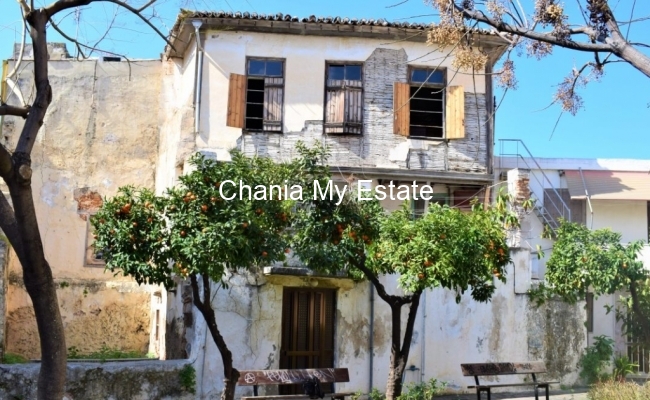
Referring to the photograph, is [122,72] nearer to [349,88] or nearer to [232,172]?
[349,88]

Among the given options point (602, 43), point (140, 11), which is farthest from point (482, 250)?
point (140, 11)

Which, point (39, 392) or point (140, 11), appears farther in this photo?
point (140, 11)

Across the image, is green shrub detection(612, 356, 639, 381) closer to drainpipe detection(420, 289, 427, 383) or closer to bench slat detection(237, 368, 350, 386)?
drainpipe detection(420, 289, 427, 383)

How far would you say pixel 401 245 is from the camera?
36.8ft

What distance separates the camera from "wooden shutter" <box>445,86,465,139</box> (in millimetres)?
17578

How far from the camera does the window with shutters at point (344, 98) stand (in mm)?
17453

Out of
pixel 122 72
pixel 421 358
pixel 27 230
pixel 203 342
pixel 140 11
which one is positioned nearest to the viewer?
pixel 27 230

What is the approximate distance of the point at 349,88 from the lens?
1759cm

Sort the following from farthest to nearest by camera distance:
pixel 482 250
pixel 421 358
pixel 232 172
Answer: pixel 421 358 < pixel 482 250 < pixel 232 172

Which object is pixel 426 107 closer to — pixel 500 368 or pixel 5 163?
pixel 500 368

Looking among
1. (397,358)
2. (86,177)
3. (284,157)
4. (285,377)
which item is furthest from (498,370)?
(86,177)

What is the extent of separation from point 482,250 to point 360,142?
667cm

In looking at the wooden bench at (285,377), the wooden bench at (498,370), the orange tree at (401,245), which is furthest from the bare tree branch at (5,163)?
the wooden bench at (498,370)

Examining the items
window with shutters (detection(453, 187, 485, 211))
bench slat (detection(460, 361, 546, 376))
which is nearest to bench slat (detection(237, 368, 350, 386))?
bench slat (detection(460, 361, 546, 376))
